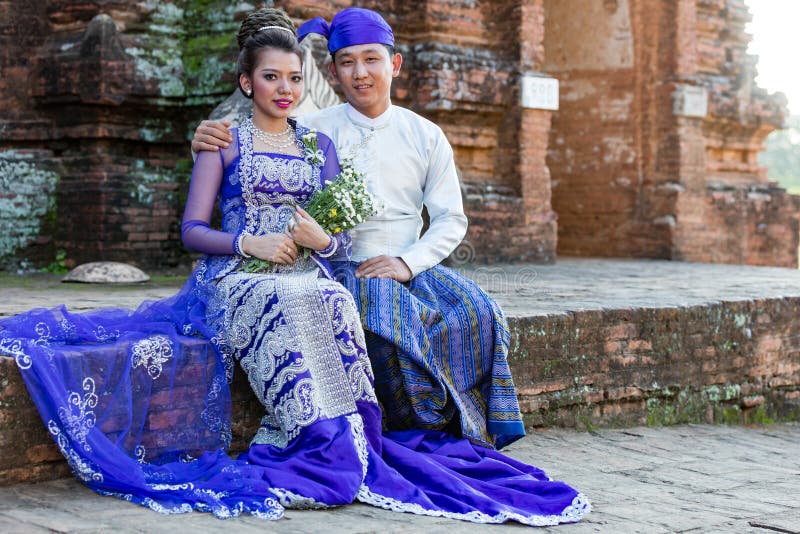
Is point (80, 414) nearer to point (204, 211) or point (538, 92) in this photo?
point (204, 211)

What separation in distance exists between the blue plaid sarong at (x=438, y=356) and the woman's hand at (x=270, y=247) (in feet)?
0.98

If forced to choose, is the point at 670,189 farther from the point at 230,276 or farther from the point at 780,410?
the point at 230,276

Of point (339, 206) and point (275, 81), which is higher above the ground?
point (275, 81)

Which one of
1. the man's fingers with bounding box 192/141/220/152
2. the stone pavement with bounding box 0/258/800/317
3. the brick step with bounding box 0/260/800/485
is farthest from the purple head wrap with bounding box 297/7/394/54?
the stone pavement with bounding box 0/258/800/317

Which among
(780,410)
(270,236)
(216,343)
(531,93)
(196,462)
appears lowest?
(780,410)

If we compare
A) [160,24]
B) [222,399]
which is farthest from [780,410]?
[160,24]

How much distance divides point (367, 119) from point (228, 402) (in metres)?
1.28

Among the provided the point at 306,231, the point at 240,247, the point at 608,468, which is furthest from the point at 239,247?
the point at 608,468

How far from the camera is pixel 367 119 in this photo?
Result: 14.9 feet

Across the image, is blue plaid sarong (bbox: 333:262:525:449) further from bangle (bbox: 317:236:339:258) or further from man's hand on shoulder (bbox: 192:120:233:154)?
man's hand on shoulder (bbox: 192:120:233:154)

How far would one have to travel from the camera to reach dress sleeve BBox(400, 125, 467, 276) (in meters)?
4.41

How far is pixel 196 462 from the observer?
3787 mm

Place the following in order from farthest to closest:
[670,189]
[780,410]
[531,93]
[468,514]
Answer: [670,189]
[531,93]
[780,410]
[468,514]

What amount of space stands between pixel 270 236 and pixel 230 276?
0.20m
